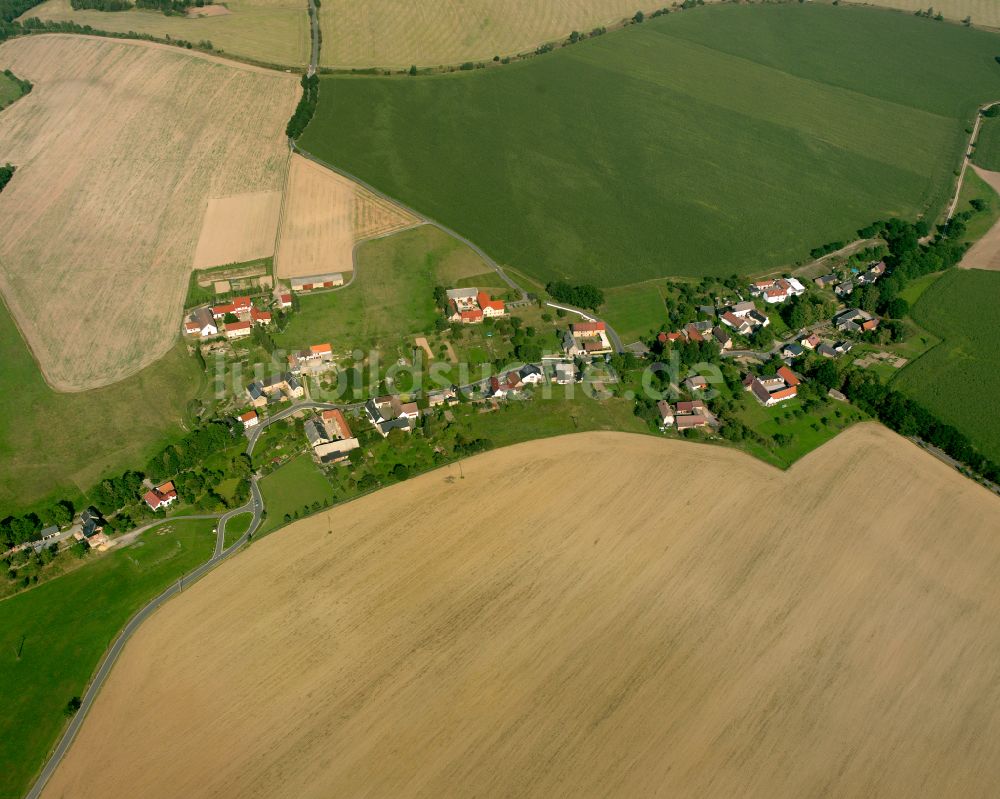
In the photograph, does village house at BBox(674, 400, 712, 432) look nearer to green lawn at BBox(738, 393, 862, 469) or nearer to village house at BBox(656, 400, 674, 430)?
village house at BBox(656, 400, 674, 430)

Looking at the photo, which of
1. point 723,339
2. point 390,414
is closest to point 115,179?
point 390,414

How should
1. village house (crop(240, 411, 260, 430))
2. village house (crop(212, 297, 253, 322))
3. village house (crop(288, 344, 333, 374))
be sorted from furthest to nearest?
village house (crop(212, 297, 253, 322))
village house (crop(288, 344, 333, 374))
village house (crop(240, 411, 260, 430))

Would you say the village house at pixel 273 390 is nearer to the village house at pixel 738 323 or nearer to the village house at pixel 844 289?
the village house at pixel 738 323

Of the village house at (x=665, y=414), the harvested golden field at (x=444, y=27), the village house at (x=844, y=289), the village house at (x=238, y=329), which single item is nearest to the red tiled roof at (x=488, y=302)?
the village house at (x=665, y=414)

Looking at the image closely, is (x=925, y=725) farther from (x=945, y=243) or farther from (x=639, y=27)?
(x=639, y=27)

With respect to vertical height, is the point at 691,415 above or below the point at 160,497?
above

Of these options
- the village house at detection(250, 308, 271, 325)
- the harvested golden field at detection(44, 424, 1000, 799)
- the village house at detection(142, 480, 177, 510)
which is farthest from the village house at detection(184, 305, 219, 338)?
the harvested golden field at detection(44, 424, 1000, 799)

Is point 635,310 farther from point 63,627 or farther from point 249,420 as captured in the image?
point 63,627
